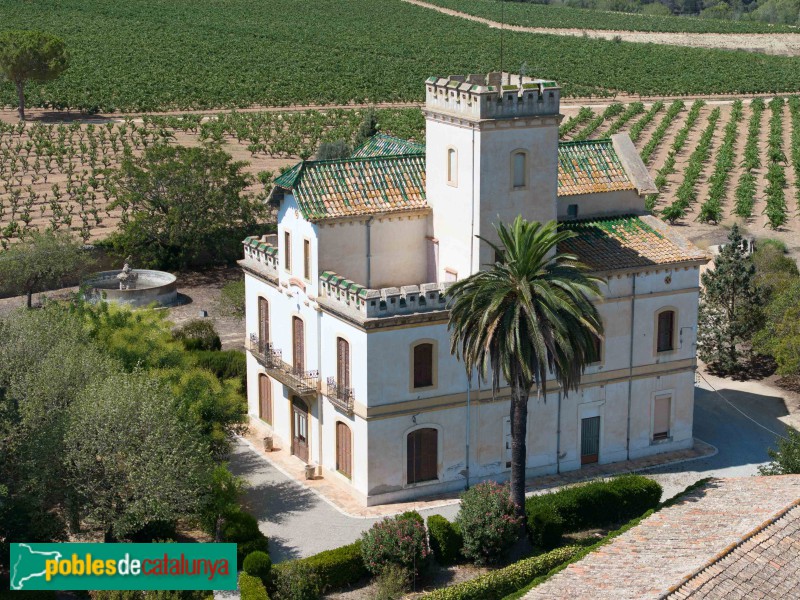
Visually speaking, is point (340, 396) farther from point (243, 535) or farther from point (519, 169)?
point (519, 169)

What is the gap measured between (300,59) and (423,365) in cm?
11672

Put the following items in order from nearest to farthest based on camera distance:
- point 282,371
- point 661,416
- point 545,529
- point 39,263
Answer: point 545,529 < point 282,371 < point 661,416 < point 39,263

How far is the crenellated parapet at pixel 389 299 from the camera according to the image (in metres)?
38.0

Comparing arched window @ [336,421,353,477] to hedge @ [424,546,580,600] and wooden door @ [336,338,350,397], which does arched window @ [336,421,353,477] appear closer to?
wooden door @ [336,338,350,397]

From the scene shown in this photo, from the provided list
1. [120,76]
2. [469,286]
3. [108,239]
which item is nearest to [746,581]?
[469,286]

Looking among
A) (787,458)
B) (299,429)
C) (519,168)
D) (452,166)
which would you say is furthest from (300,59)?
(787,458)

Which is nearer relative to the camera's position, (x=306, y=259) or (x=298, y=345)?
(x=306, y=259)

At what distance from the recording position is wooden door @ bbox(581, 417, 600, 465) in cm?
4206

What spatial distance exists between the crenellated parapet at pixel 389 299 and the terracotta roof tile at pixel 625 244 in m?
5.18

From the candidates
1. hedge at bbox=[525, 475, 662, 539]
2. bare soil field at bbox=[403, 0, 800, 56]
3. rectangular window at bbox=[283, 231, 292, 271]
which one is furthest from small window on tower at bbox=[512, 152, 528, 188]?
bare soil field at bbox=[403, 0, 800, 56]

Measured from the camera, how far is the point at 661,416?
142 feet

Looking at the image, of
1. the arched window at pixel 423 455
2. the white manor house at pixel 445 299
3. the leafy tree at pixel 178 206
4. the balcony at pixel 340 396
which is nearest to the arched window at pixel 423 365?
the white manor house at pixel 445 299

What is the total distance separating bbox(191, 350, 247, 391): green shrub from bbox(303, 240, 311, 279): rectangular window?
7757mm

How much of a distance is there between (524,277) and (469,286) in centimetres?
160
